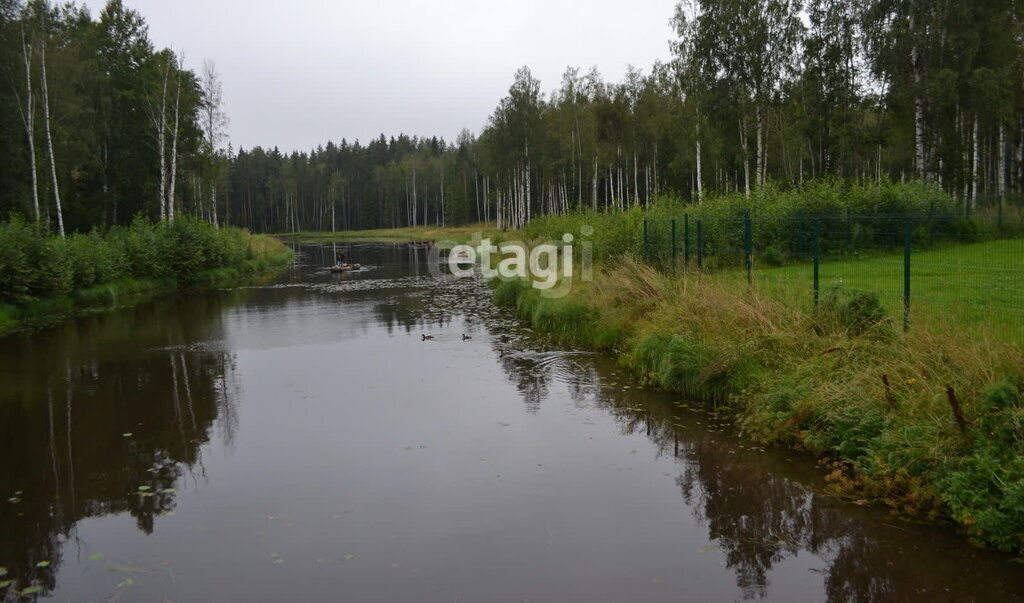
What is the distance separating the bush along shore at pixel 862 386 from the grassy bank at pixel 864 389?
14 millimetres

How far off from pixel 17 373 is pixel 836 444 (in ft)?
44.7

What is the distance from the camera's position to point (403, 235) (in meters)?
86.4

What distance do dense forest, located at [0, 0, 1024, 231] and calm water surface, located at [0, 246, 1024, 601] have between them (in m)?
17.4

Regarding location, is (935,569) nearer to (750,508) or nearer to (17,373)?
(750,508)

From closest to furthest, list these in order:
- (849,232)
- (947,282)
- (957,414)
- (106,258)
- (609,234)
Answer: (957,414)
(947,282)
(849,232)
(609,234)
(106,258)

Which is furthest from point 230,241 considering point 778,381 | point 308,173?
point 308,173

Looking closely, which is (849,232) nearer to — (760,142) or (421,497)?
(421,497)

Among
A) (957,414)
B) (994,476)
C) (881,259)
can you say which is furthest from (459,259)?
(994,476)

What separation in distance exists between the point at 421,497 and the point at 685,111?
31.0 metres

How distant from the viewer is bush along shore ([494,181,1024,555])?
5.66 metres

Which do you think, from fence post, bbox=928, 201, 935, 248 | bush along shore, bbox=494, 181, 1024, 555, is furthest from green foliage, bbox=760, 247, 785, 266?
bush along shore, bbox=494, 181, 1024, 555

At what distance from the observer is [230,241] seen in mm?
37000

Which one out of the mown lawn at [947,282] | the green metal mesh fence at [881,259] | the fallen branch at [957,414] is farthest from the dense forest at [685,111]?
the fallen branch at [957,414]

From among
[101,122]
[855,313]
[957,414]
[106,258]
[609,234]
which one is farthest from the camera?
[101,122]
